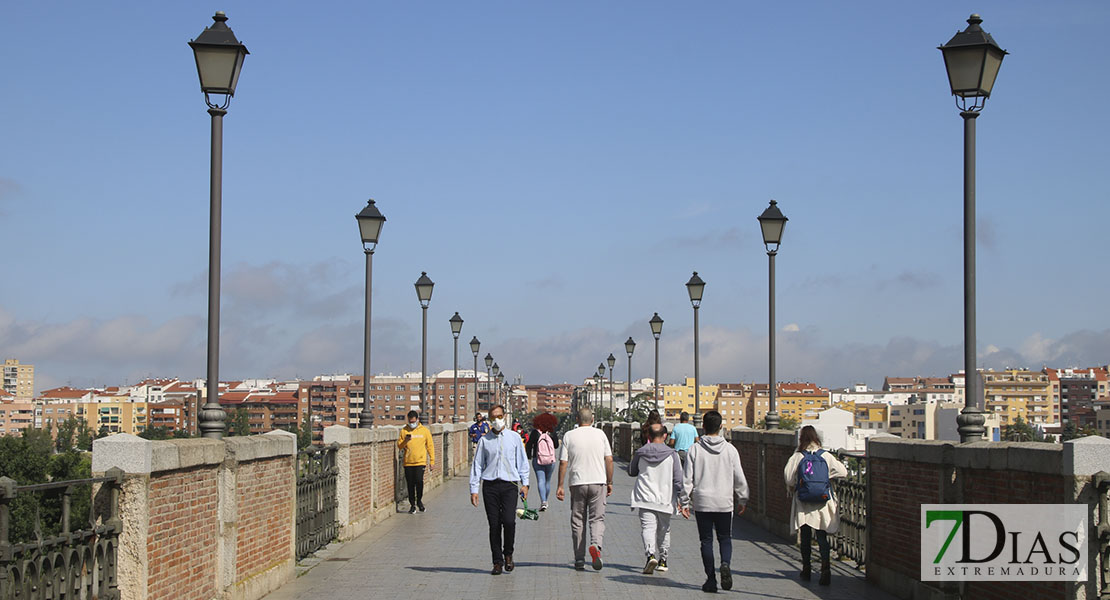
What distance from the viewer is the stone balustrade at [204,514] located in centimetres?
794

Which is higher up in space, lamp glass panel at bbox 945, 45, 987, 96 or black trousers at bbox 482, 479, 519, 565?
lamp glass panel at bbox 945, 45, 987, 96

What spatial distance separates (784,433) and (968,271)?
6.39 meters

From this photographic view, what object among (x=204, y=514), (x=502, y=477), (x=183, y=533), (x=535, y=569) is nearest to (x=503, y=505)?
(x=502, y=477)

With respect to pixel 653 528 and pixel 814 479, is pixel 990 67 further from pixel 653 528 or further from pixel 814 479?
pixel 653 528

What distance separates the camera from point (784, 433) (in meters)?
17.1

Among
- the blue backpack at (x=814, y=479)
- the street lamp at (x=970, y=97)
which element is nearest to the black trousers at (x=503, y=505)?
the blue backpack at (x=814, y=479)

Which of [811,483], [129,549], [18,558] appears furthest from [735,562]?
[18,558]

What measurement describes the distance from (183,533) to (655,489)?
5262 millimetres

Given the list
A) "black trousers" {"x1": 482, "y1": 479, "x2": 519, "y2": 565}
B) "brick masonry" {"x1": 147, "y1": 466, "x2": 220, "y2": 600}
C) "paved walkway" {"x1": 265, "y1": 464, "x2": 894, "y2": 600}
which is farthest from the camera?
"black trousers" {"x1": 482, "y1": 479, "x2": 519, "y2": 565}

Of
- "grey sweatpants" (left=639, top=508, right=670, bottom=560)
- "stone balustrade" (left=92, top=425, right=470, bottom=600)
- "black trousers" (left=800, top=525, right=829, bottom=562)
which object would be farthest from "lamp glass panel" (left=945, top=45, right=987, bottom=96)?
"stone balustrade" (left=92, top=425, right=470, bottom=600)

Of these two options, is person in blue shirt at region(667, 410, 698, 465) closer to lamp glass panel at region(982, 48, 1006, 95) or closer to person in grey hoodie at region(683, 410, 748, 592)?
person in grey hoodie at region(683, 410, 748, 592)

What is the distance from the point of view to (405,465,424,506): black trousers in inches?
838

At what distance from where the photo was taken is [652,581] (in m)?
12.3

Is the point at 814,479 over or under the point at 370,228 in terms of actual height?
under
